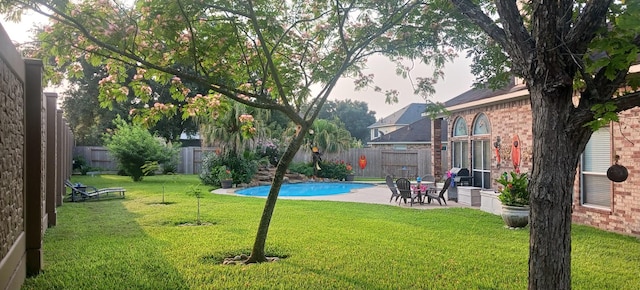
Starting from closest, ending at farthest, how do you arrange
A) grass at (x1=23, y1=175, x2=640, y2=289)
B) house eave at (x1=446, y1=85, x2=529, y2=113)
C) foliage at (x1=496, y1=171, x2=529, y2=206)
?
grass at (x1=23, y1=175, x2=640, y2=289) → foliage at (x1=496, y1=171, x2=529, y2=206) → house eave at (x1=446, y1=85, x2=529, y2=113)

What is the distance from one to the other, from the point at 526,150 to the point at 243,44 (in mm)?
8103

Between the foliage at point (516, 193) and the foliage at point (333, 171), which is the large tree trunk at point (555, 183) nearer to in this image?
the foliage at point (516, 193)

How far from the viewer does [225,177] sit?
20.2m

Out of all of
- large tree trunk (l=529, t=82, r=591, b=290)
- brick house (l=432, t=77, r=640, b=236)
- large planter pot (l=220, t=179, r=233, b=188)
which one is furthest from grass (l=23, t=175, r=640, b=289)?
large planter pot (l=220, t=179, r=233, b=188)

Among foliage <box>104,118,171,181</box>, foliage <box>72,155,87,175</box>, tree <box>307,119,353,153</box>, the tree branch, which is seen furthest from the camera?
foliage <box>72,155,87,175</box>

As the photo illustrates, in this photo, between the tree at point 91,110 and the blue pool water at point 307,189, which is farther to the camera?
the tree at point 91,110

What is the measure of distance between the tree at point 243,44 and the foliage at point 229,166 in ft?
43.8

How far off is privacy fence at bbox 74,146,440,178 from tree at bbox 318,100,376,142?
30.6 meters

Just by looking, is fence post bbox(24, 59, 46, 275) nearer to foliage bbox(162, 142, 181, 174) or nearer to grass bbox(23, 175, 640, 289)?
grass bbox(23, 175, 640, 289)

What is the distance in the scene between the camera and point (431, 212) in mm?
11969

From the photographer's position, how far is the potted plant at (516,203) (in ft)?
30.6

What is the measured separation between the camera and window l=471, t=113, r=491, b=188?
14266 millimetres

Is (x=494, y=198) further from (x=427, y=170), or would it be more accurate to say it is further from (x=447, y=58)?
(x=427, y=170)

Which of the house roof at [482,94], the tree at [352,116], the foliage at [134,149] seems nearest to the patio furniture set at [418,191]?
the house roof at [482,94]
